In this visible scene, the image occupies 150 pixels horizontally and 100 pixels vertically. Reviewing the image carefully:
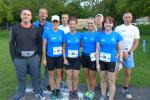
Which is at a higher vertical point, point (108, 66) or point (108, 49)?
point (108, 49)

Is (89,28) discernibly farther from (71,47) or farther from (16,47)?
(16,47)

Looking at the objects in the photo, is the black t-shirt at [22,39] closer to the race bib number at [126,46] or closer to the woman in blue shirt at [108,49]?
the woman in blue shirt at [108,49]

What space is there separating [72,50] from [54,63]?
52cm

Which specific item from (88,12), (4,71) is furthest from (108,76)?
(88,12)

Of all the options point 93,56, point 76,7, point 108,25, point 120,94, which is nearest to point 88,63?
point 93,56

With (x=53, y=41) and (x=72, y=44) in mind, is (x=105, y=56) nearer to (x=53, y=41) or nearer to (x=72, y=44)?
(x=72, y=44)

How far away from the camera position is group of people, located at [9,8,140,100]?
6926mm

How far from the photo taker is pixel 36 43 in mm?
7168

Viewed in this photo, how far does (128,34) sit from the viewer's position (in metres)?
7.64

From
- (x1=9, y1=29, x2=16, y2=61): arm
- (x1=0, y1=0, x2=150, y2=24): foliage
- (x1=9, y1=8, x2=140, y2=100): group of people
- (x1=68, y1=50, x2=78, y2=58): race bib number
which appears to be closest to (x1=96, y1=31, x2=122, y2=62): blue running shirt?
(x1=9, y1=8, x2=140, y2=100): group of people

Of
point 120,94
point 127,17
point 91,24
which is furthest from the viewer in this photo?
point 120,94

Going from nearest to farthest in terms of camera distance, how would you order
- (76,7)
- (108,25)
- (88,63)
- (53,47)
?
(108,25) < (53,47) < (88,63) < (76,7)

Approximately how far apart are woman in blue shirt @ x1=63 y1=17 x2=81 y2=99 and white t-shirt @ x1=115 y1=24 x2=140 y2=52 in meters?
1.06

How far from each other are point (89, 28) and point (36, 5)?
39.1 m
